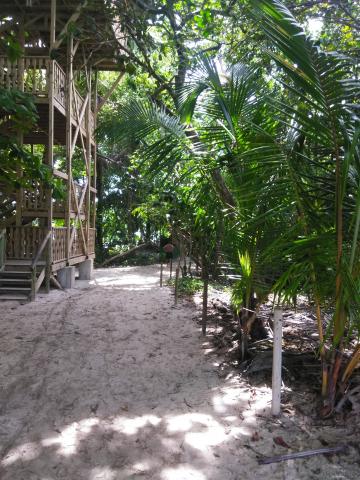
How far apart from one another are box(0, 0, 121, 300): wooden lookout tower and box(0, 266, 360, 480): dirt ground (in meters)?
3.43

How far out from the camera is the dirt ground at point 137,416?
8.70 feet

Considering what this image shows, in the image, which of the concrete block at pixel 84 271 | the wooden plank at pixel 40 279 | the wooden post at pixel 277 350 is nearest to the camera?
the wooden post at pixel 277 350

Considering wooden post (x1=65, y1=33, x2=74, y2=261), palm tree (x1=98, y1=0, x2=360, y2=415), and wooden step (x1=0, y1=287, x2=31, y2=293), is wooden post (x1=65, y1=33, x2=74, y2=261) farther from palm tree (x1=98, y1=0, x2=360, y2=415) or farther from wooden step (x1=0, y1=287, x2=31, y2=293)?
palm tree (x1=98, y1=0, x2=360, y2=415)

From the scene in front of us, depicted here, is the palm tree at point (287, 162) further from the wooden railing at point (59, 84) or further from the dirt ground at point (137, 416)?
the wooden railing at point (59, 84)

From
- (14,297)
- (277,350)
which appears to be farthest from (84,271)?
Result: (277,350)

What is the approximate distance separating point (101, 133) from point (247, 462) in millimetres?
3274

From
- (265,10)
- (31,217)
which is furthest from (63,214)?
(265,10)

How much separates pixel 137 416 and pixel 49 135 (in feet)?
24.6

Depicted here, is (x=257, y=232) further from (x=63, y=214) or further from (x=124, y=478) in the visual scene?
(x=63, y=214)

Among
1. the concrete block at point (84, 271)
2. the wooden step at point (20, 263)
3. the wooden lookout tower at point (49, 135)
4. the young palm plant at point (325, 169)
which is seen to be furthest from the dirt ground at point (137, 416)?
the concrete block at point (84, 271)

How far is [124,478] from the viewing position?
253cm

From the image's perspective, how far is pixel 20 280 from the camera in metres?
8.95

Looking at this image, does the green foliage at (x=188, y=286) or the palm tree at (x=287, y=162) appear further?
the green foliage at (x=188, y=286)

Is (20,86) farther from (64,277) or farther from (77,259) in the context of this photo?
(77,259)
